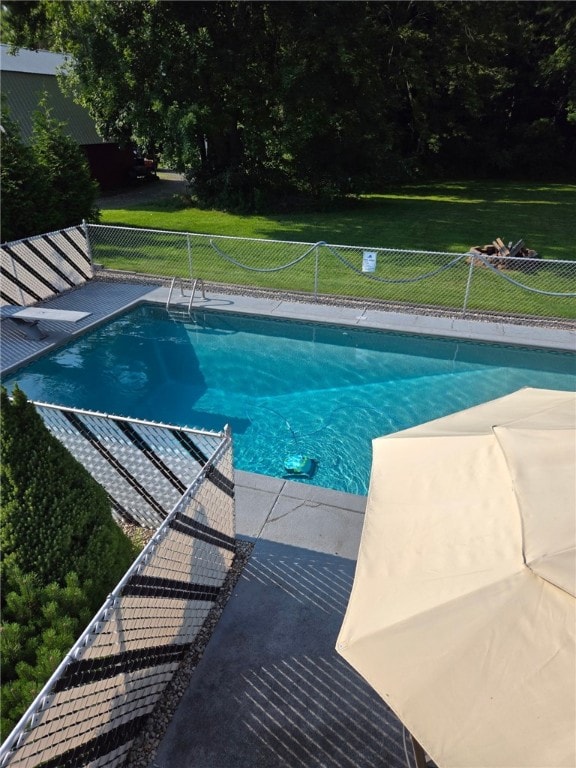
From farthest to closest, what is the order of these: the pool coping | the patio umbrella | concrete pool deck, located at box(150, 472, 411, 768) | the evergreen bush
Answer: the pool coping → concrete pool deck, located at box(150, 472, 411, 768) → the evergreen bush → the patio umbrella

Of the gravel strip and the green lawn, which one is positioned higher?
the green lawn

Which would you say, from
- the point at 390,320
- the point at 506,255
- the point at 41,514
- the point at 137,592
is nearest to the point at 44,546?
the point at 41,514

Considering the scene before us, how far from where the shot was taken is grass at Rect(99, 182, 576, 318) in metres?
12.4

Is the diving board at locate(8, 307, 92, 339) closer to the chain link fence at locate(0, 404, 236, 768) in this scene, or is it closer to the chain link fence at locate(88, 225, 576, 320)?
the chain link fence at locate(88, 225, 576, 320)

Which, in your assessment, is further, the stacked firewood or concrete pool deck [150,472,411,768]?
the stacked firewood

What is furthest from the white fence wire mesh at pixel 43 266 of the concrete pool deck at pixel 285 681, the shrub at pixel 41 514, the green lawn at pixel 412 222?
the shrub at pixel 41 514

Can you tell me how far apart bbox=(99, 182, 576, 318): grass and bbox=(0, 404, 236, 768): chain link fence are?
7.45 metres

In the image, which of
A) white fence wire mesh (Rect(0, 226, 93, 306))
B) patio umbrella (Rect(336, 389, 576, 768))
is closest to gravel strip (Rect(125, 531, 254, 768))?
patio umbrella (Rect(336, 389, 576, 768))

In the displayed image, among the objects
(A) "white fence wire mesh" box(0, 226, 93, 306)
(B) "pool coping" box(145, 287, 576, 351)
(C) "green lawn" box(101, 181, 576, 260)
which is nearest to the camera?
(B) "pool coping" box(145, 287, 576, 351)

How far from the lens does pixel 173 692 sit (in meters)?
3.76

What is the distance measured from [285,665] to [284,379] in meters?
6.21

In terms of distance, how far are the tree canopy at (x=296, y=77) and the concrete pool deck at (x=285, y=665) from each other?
55.1ft

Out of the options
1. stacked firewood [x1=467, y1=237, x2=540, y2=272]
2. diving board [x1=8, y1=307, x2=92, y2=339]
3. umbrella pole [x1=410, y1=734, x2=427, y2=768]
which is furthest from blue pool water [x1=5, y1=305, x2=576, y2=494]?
stacked firewood [x1=467, y1=237, x2=540, y2=272]

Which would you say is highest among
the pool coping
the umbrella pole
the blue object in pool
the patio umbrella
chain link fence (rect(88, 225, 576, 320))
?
the patio umbrella
